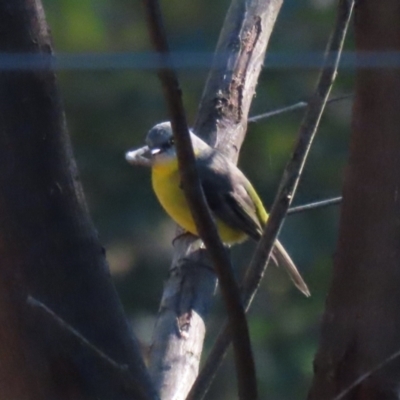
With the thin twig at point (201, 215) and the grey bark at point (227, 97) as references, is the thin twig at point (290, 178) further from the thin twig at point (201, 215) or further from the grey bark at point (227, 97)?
the grey bark at point (227, 97)

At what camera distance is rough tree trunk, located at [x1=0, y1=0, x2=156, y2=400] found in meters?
1.67

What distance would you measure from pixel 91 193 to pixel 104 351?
560cm

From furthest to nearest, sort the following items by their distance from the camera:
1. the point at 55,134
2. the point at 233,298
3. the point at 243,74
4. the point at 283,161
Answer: the point at 283,161 < the point at 243,74 < the point at 55,134 < the point at 233,298

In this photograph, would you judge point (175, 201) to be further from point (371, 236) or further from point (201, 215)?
point (201, 215)

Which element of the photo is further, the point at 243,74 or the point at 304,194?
the point at 304,194

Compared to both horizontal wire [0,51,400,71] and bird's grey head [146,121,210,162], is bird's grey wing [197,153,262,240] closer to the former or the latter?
bird's grey head [146,121,210,162]

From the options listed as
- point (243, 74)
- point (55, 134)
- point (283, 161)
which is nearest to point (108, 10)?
point (283, 161)

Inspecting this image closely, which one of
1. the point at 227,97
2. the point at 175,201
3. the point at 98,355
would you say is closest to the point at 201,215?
the point at 98,355

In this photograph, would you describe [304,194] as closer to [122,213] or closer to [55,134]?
[122,213]

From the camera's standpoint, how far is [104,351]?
68.7 inches

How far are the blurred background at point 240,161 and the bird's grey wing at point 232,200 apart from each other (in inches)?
114

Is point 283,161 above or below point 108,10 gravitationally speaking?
below

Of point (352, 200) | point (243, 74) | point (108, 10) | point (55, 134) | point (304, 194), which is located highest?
point (55, 134)

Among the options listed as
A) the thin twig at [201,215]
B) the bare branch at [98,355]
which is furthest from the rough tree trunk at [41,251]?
the thin twig at [201,215]
